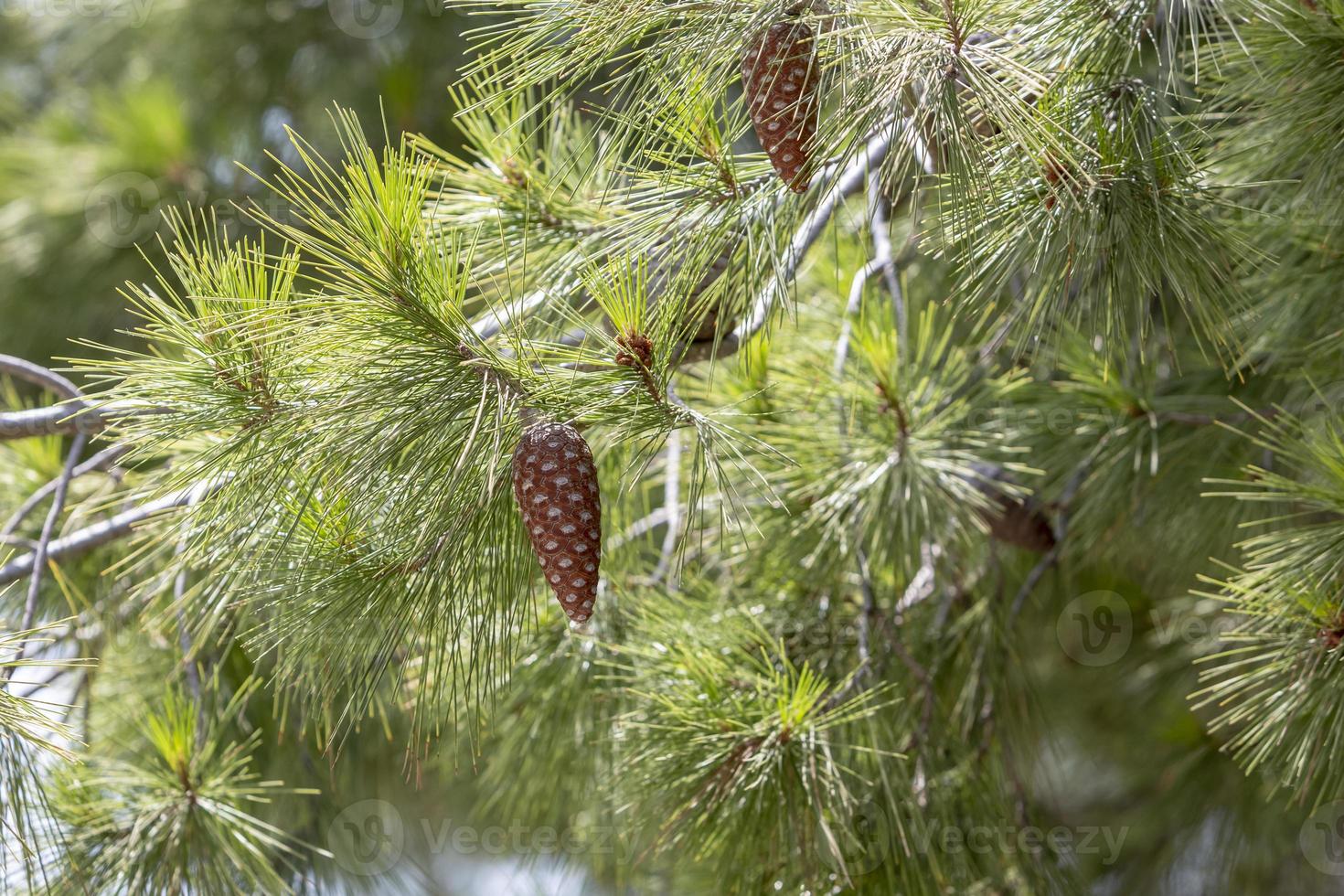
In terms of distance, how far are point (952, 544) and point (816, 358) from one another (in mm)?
317

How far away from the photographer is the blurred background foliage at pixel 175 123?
2057 millimetres

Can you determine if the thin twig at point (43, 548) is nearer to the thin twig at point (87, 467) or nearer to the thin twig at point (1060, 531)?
the thin twig at point (87, 467)

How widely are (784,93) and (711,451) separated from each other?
26 centimetres

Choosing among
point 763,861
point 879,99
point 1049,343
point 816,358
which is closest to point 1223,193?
point 1049,343

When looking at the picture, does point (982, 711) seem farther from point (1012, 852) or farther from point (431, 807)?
point (431, 807)

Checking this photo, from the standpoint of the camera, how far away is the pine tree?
30.5 inches

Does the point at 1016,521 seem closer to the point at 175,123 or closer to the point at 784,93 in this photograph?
the point at 784,93

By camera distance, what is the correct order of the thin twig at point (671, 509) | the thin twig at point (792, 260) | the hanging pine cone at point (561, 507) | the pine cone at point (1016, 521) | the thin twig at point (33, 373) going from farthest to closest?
the pine cone at point (1016, 521)
the thin twig at point (671, 509)
the thin twig at point (33, 373)
the thin twig at point (792, 260)
the hanging pine cone at point (561, 507)

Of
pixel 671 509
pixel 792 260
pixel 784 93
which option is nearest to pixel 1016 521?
pixel 671 509

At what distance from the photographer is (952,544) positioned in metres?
1.35

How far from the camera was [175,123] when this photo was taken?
203 cm

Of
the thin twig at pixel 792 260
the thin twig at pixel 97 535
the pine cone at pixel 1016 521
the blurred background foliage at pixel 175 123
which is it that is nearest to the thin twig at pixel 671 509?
the thin twig at pixel 792 260

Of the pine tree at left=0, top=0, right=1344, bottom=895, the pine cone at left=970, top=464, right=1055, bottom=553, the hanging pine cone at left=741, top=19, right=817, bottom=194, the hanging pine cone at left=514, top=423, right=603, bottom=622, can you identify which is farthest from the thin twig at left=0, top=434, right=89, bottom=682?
the pine cone at left=970, top=464, right=1055, bottom=553

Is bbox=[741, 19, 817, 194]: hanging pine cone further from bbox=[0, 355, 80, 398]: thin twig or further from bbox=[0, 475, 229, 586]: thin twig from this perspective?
bbox=[0, 355, 80, 398]: thin twig
